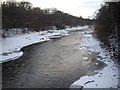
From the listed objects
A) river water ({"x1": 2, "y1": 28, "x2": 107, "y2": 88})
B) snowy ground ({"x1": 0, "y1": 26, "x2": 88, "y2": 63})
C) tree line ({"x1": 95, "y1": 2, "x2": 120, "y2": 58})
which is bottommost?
snowy ground ({"x1": 0, "y1": 26, "x2": 88, "y2": 63})

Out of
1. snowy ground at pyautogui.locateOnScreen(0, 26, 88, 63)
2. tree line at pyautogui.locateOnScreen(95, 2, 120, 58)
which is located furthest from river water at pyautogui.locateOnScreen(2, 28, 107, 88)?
snowy ground at pyautogui.locateOnScreen(0, 26, 88, 63)

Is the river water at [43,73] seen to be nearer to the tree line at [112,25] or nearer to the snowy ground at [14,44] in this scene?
the tree line at [112,25]

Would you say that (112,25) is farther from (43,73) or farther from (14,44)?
(14,44)

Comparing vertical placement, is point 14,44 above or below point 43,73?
below

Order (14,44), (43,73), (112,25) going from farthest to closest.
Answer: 1. (14,44)
2. (112,25)
3. (43,73)

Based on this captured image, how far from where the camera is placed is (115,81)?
41.5 ft

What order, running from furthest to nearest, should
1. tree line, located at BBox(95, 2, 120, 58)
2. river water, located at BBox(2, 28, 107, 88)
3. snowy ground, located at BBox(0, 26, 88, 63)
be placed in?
snowy ground, located at BBox(0, 26, 88, 63), tree line, located at BBox(95, 2, 120, 58), river water, located at BBox(2, 28, 107, 88)

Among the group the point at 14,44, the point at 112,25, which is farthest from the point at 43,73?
the point at 14,44

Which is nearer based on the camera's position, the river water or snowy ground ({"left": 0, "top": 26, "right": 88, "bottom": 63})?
the river water

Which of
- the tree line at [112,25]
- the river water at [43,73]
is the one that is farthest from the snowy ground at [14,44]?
the tree line at [112,25]

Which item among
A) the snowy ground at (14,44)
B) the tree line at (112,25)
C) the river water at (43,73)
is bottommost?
the snowy ground at (14,44)

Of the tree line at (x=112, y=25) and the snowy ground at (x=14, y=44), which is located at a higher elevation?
the tree line at (x=112, y=25)

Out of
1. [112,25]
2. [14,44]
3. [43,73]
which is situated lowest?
[14,44]

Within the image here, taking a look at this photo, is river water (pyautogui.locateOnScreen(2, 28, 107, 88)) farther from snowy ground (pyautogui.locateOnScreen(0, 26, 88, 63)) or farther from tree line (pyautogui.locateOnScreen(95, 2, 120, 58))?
snowy ground (pyautogui.locateOnScreen(0, 26, 88, 63))
